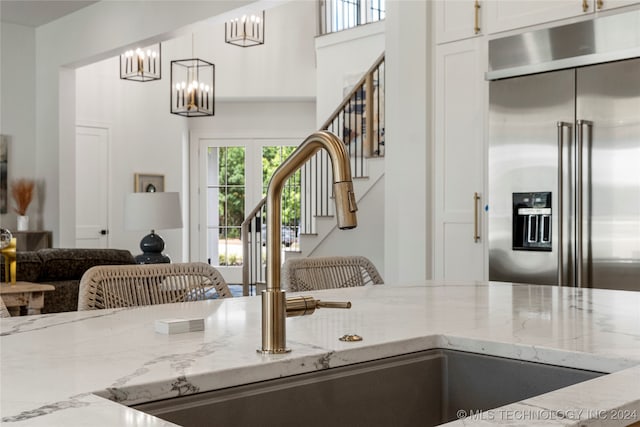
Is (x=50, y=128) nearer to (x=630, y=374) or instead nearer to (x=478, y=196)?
(x=478, y=196)

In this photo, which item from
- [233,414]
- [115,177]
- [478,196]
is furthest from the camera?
[115,177]

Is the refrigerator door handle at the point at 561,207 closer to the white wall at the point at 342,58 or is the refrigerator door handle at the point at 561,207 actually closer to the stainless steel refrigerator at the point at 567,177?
the stainless steel refrigerator at the point at 567,177

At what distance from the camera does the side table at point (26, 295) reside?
4336mm

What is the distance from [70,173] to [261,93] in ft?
10.6

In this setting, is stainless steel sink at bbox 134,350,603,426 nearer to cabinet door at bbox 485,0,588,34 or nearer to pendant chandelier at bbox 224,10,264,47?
cabinet door at bbox 485,0,588,34

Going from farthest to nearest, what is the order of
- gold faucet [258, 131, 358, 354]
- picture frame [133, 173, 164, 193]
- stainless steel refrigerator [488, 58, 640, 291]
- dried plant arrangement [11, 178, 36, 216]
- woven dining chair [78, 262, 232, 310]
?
picture frame [133, 173, 164, 193] < dried plant arrangement [11, 178, 36, 216] < stainless steel refrigerator [488, 58, 640, 291] < woven dining chair [78, 262, 232, 310] < gold faucet [258, 131, 358, 354]

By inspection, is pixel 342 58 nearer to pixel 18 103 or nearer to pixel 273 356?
pixel 18 103

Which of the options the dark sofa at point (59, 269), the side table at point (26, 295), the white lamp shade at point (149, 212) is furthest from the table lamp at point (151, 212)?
the side table at point (26, 295)

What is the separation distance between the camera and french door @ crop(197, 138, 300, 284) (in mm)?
10969

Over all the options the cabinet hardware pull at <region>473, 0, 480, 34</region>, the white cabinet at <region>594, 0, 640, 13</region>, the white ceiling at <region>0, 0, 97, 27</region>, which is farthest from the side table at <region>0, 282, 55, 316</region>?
the white ceiling at <region>0, 0, 97, 27</region>

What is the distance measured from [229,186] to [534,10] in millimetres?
7765

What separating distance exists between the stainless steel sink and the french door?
9.61 m

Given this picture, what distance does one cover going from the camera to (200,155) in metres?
11.0

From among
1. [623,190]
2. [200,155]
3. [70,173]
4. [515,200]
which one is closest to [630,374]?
[623,190]
